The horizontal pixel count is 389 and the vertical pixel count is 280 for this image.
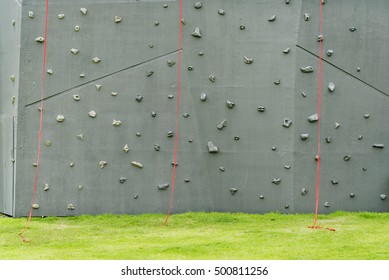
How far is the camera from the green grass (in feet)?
18.4

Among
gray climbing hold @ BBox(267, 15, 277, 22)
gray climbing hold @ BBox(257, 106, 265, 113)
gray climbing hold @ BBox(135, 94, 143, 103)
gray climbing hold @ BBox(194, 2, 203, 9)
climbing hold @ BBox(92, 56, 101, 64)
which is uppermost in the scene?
gray climbing hold @ BBox(194, 2, 203, 9)

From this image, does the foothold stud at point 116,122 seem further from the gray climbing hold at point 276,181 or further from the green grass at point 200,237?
the gray climbing hold at point 276,181

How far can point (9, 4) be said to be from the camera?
8.11m

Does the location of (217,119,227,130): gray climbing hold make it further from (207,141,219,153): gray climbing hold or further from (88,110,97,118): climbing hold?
(88,110,97,118): climbing hold

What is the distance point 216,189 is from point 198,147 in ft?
1.57

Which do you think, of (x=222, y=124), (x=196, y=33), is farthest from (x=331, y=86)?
(x=196, y=33)

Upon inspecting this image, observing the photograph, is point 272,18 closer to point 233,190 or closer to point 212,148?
point 212,148

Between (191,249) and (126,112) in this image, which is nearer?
(191,249)

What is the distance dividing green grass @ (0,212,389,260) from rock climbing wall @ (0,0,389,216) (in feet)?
0.91

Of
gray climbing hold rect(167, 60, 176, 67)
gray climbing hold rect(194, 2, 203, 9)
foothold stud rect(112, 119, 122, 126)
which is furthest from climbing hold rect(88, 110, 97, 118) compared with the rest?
gray climbing hold rect(194, 2, 203, 9)

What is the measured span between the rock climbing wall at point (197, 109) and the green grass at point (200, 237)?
0.28m
